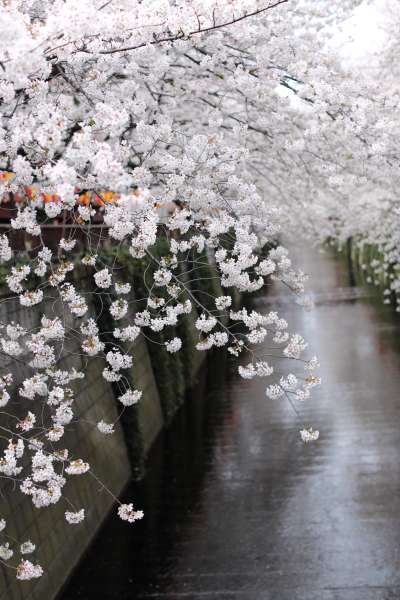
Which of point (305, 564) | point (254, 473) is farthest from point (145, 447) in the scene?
point (305, 564)

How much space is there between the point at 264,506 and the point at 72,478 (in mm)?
2387

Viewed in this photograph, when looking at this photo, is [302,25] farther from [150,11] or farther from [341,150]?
[150,11]

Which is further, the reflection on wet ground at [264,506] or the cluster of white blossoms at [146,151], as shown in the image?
the reflection on wet ground at [264,506]

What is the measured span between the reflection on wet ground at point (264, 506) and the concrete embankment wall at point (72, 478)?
29cm

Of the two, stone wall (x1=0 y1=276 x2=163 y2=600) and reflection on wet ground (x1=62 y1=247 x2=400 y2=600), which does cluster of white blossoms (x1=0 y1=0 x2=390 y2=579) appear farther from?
reflection on wet ground (x1=62 y1=247 x2=400 y2=600)

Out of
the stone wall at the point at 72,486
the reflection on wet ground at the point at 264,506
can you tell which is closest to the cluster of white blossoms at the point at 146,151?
the stone wall at the point at 72,486

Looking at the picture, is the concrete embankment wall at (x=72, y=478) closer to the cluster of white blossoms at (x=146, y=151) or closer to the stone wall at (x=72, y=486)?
the stone wall at (x=72, y=486)

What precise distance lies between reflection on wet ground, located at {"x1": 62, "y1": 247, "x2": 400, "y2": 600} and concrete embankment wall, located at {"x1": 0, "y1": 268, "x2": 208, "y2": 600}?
0.29 meters

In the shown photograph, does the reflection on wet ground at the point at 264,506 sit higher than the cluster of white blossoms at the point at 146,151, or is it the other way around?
the cluster of white blossoms at the point at 146,151

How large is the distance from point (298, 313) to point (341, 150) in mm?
16107

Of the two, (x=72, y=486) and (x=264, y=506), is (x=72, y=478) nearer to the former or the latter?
(x=72, y=486)

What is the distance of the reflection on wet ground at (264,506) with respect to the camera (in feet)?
21.6

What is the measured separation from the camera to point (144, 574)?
695 cm

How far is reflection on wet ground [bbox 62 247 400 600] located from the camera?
21.6 ft
